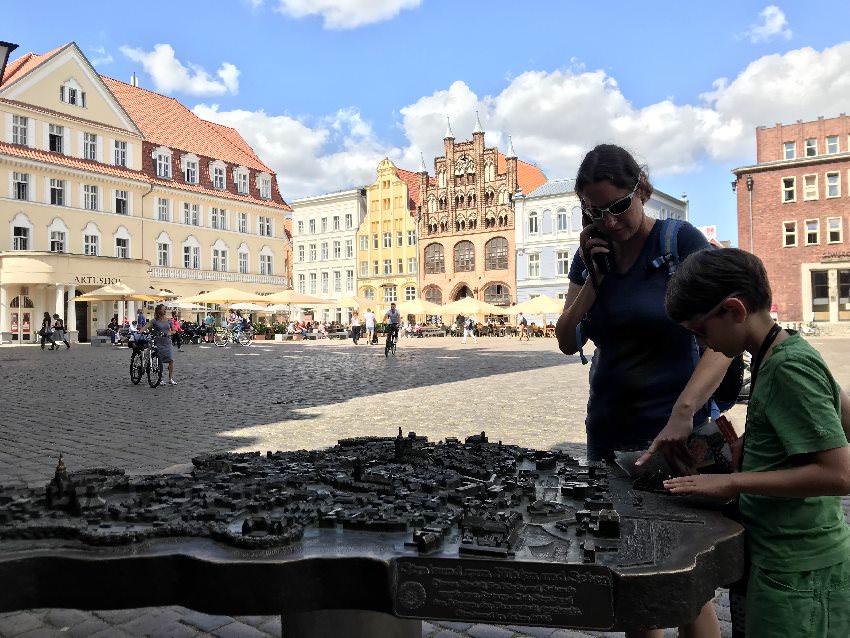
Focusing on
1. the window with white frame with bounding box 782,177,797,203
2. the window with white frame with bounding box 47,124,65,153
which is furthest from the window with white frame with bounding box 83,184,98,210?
the window with white frame with bounding box 782,177,797,203

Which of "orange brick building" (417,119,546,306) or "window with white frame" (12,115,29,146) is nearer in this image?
"window with white frame" (12,115,29,146)

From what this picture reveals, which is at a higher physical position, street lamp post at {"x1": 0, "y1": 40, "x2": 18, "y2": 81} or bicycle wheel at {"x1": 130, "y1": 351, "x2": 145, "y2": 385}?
street lamp post at {"x1": 0, "y1": 40, "x2": 18, "y2": 81}

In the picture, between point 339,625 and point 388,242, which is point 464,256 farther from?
point 339,625

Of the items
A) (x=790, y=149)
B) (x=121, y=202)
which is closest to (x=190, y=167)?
(x=121, y=202)

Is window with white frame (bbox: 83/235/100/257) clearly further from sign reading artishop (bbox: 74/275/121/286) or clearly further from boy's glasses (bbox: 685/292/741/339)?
boy's glasses (bbox: 685/292/741/339)

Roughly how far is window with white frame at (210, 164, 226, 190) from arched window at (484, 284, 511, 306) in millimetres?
21777

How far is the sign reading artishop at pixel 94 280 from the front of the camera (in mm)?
35562

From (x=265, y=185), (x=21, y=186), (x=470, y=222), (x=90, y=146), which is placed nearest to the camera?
(x=21, y=186)

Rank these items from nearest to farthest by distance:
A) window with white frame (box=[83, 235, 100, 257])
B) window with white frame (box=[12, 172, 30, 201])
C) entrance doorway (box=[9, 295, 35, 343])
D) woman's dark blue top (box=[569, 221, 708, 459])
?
1. woman's dark blue top (box=[569, 221, 708, 459])
2. entrance doorway (box=[9, 295, 35, 343])
3. window with white frame (box=[12, 172, 30, 201])
4. window with white frame (box=[83, 235, 100, 257])

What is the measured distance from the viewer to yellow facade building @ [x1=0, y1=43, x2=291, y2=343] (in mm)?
34750

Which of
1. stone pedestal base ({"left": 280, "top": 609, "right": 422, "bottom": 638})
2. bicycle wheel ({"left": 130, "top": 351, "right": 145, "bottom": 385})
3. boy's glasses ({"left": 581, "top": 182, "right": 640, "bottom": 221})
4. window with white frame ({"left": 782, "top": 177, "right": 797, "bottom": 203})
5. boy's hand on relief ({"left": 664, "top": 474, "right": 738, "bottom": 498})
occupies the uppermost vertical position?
window with white frame ({"left": 782, "top": 177, "right": 797, "bottom": 203})

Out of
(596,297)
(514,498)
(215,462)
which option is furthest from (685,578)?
(215,462)

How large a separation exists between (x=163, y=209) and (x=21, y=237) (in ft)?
28.8

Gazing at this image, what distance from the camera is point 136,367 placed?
46.1 feet
